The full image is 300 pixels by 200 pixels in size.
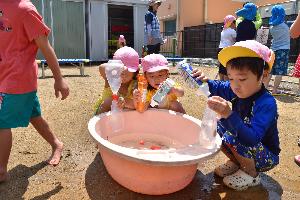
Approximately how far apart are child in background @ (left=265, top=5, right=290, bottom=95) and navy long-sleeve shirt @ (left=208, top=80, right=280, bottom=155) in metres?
3.49

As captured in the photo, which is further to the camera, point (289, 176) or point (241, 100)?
point (289, 176)

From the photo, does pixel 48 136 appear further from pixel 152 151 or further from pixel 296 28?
pixel 296 28

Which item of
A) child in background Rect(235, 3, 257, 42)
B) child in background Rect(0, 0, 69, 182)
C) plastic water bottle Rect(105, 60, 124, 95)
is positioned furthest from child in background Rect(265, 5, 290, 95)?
child in background Rect(0, 0, 69, 182)

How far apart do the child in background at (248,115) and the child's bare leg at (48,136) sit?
127cm

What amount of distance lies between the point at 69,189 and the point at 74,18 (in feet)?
30.7

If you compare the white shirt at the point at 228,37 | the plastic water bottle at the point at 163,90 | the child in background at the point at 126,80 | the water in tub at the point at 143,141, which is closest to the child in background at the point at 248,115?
the plastic water bottle at the point at 163,90

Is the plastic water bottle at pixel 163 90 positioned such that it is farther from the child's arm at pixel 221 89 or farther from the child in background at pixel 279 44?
the child in background at pixel 279 44

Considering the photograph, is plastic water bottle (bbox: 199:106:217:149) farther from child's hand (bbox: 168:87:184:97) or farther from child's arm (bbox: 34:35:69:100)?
child's arm (bbox: 34:35:69:100)

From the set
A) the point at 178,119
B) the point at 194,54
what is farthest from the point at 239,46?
the point at 194,54

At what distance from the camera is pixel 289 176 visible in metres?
2.34

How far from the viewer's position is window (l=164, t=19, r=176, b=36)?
17828mm

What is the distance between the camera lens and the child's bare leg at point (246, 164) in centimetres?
202

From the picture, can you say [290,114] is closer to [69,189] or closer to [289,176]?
[289,176]

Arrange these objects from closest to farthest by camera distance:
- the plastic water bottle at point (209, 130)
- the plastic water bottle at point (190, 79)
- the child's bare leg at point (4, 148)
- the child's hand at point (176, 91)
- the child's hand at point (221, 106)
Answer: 1. the child's hand at point (221, 106)
2. the plastic water bottle at point (209, 130)
3. the child's bare leg at point (4, 148)
4. the plastic water bottle at point (190, 79)
5. the child's hand at point (176, 91)
